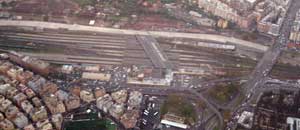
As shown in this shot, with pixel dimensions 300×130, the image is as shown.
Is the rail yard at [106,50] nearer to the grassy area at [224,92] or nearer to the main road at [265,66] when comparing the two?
the main road at [265,66]

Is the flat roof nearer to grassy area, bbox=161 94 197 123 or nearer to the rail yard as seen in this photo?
grassy area, bbox=161 94 197 123

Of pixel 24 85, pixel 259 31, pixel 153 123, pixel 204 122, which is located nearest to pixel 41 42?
pixel 24 85

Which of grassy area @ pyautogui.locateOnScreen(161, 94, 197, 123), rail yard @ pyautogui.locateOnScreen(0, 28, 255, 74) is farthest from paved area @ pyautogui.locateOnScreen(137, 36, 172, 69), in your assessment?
grassy area @ pyautogui.locateOnScreen(161, 94, 197, 123)

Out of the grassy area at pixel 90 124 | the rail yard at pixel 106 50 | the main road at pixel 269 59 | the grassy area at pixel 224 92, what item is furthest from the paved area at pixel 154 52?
the grassy area at pixel 90 124

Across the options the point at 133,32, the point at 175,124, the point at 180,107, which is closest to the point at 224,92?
the point at 180,107

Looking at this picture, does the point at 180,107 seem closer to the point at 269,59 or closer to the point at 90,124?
the point at 90,124

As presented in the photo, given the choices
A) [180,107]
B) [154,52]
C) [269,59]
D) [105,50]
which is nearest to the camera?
[180,107]
